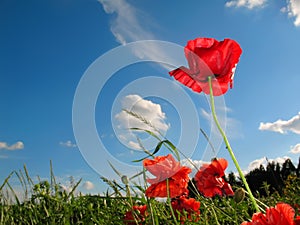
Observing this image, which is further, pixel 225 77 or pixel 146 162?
pixel 146 162

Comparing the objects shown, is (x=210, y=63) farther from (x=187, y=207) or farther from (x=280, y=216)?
(x=187, y=207)

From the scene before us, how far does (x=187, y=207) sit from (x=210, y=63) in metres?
1.08

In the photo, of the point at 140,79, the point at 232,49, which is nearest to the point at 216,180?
the point at 140,79

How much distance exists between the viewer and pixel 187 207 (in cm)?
206

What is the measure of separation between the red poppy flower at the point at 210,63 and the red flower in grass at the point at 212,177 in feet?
2.36

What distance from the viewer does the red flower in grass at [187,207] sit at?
6.56 feet

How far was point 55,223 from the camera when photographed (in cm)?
212

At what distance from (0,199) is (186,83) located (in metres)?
1.61

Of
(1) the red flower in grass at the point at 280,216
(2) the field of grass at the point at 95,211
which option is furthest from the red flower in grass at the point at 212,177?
(1) the red flower in grass at the point at 280,216

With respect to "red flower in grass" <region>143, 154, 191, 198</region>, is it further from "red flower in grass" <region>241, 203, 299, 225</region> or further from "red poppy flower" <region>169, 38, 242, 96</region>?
"red flower in grass" <region>241, 203, 299, 225</region>

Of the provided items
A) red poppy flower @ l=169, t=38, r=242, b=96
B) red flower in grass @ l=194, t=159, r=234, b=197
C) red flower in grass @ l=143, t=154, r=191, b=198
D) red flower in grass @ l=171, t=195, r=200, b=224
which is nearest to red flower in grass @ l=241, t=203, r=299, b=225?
red poppy flower @ l=169, t=38, r=242, b=96

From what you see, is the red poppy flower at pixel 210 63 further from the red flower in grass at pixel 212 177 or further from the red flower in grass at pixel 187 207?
the red flower in grass at pixel 187 207

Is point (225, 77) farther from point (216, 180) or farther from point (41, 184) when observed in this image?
point (41, 184)

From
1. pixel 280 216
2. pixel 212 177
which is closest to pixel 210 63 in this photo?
pixel 280 216
